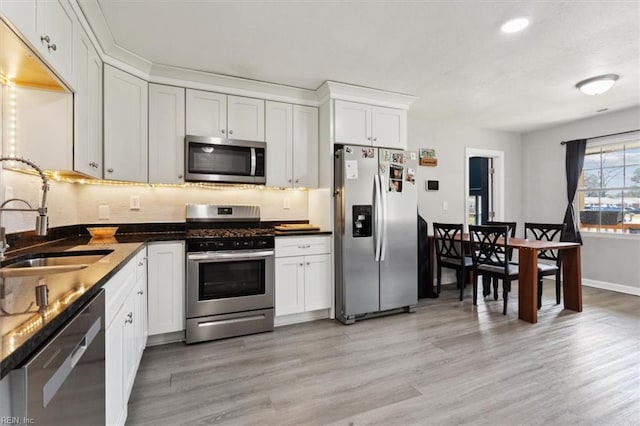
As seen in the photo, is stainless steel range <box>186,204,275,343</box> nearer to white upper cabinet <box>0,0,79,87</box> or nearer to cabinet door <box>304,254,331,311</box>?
cabinet door <box>304,254,331,311</box>

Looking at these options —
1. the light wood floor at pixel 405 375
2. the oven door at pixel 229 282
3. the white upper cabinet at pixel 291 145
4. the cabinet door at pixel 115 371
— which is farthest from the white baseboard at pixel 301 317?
the cabinet door at pixel 115 371

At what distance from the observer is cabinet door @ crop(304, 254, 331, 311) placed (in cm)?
317

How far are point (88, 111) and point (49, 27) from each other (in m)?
0.71

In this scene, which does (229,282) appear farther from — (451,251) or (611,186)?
(611,186)

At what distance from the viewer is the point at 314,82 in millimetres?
3195

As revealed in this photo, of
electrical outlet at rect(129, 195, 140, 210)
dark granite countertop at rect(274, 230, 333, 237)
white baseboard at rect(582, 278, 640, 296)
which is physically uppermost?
electrical outlet at rect(129, 195, 140, 210)

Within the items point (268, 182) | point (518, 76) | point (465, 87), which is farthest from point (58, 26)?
point (518, 76)

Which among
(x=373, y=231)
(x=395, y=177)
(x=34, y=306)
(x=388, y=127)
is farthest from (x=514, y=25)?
(x=34, y=306)

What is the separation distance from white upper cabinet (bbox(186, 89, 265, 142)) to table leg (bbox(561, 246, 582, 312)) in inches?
145

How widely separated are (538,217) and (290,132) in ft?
14.5

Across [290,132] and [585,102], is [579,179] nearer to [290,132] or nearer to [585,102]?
[585,102]

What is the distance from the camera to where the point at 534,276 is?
317 centimetres

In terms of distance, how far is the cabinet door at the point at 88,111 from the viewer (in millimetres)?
1974

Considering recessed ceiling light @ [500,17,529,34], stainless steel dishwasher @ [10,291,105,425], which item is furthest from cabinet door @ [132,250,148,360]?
recessed ceiling light @ [500,17,529,34]
